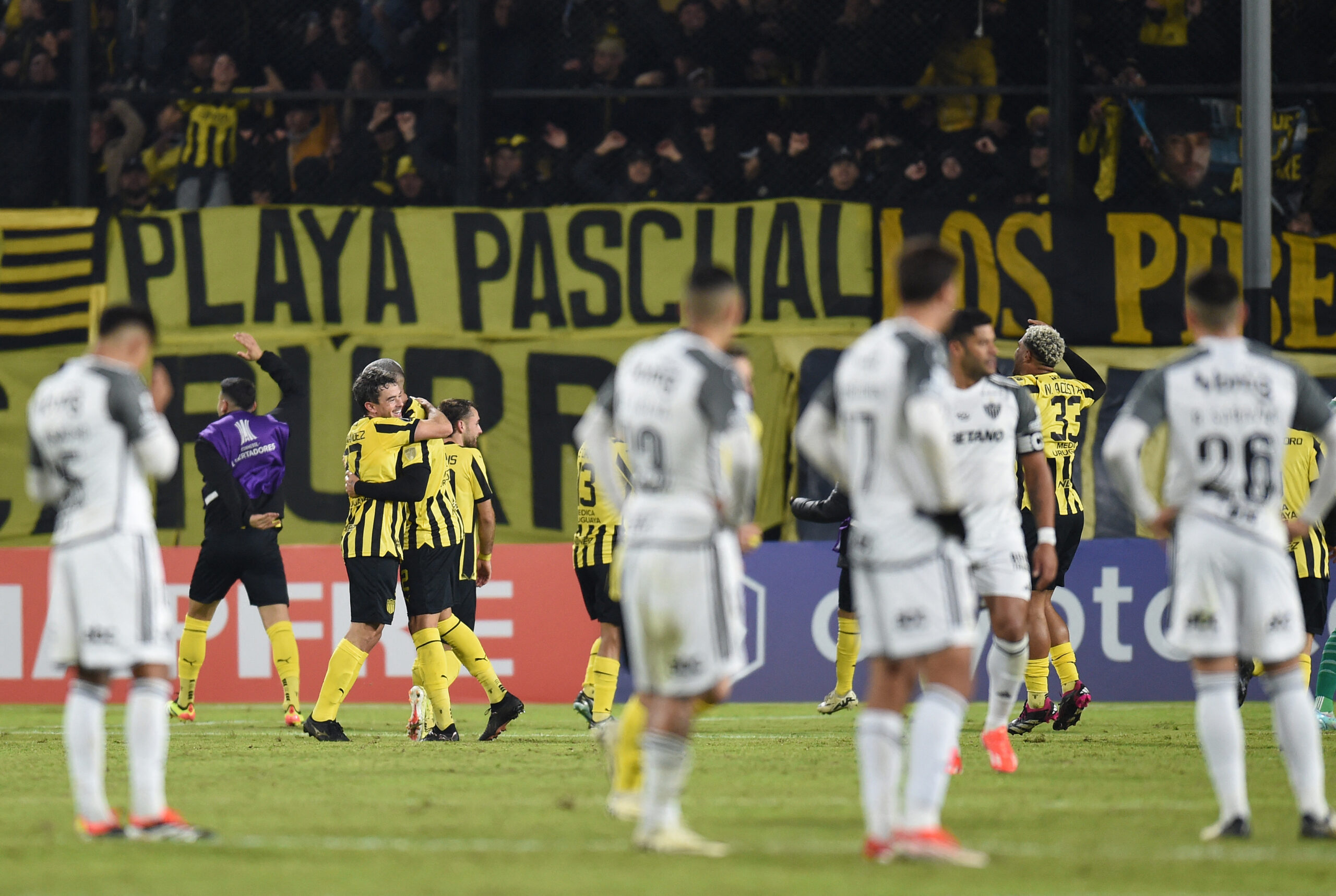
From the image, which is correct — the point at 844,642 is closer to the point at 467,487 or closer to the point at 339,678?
the point at 467,487

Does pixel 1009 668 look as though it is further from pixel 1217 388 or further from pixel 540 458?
pixel 540 458

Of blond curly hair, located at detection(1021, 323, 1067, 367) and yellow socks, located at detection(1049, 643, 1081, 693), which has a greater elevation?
blond curly hair, located at detection(1021, 323, 1067, 367)

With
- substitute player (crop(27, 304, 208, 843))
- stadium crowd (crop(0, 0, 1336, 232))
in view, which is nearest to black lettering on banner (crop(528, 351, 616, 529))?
stadium crowd (crop(0, 0, 1336, 232))

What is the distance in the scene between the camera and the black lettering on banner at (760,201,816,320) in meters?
16.7

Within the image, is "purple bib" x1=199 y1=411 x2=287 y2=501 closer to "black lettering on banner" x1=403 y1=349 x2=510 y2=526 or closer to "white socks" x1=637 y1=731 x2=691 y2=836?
"black lettering on banner" x1=403 y1=349 x2=510 y2=526

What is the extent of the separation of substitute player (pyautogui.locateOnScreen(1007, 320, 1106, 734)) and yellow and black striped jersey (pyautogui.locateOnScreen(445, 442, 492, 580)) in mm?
3528

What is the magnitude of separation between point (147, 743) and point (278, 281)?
10894 millimetres

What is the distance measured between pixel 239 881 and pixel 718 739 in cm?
596

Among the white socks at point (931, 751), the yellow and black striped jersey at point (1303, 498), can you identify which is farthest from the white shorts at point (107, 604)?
the yellow and black striped jersey at point (1303, 498)

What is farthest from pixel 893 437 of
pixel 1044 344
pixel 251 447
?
pixel 251 447

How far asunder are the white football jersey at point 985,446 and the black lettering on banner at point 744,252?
309 inches

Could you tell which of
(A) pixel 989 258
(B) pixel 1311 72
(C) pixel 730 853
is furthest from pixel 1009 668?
(B) pixel 1311 72

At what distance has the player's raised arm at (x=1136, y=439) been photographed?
6.57m

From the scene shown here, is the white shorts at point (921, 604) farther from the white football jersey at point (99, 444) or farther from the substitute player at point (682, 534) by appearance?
the white football jersey at point (99, 444)
